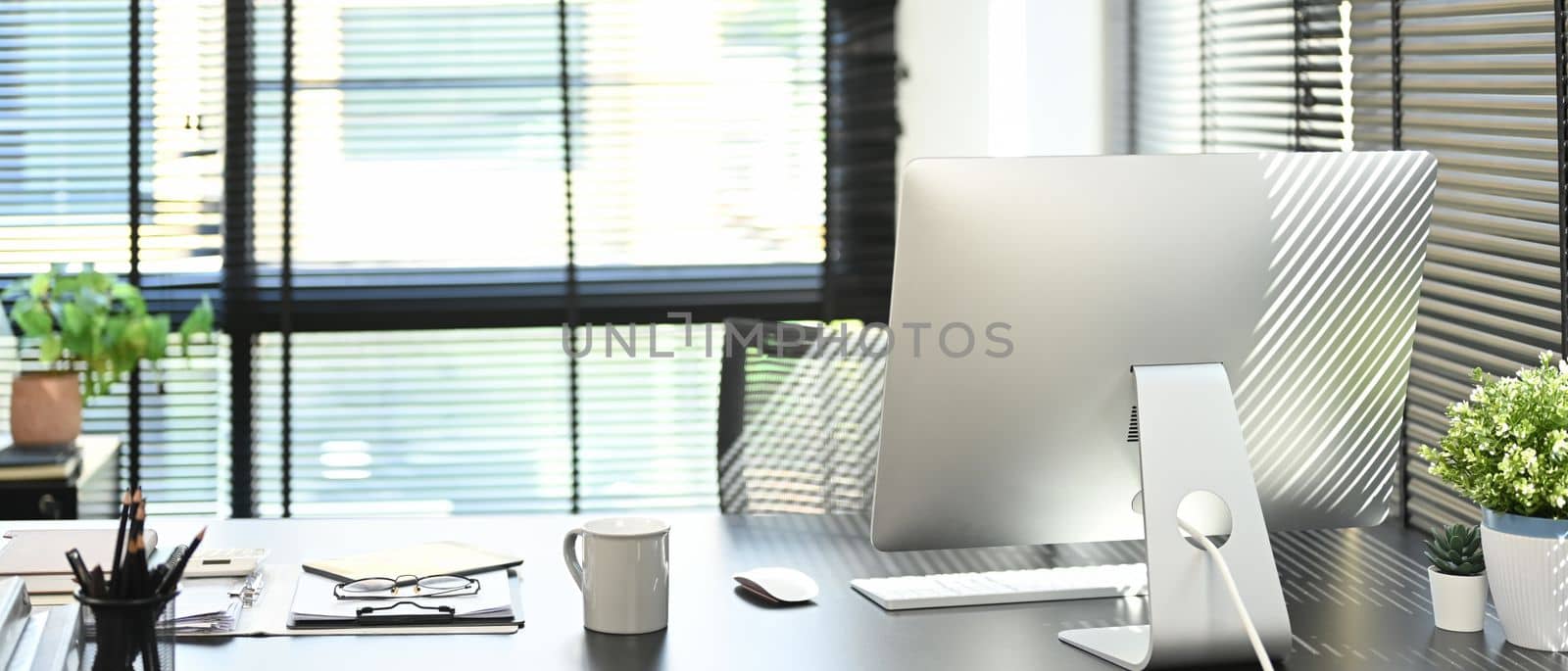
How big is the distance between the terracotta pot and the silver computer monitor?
2.11 m

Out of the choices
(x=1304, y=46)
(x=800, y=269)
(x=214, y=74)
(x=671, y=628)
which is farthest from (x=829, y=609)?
(x=214, y=74)

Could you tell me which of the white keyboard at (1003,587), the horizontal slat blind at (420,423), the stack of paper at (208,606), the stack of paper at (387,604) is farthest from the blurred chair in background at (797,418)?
the horizontal slat blind at (420,423)

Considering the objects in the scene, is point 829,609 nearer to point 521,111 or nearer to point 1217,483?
point 1217,483

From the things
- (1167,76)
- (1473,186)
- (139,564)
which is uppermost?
(1167,76)

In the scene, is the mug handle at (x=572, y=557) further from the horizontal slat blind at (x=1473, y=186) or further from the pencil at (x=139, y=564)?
the horizontal slat blind at (x=1473, y=186)

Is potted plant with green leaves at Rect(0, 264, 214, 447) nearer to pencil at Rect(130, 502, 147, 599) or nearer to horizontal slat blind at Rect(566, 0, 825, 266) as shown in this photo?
horizontal slat blind at Rect(566, 0, 825, 266)

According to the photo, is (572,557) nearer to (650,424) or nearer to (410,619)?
(410,619)

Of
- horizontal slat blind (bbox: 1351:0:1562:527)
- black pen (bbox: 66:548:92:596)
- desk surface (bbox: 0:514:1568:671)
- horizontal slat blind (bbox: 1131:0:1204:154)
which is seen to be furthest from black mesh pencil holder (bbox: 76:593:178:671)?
horizontal slat blind (bbox: 1131:0:1204:154)

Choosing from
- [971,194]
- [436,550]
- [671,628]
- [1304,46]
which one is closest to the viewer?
[971,194]

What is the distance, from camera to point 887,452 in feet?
3.97

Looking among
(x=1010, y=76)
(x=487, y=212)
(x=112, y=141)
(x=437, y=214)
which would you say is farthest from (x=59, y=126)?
(x=1010, y=76)

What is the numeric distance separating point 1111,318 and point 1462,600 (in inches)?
17.6

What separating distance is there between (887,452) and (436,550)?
1.95 ft

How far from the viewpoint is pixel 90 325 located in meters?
2.78
